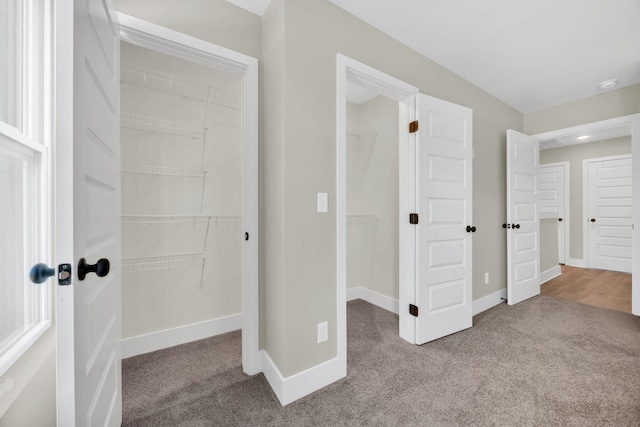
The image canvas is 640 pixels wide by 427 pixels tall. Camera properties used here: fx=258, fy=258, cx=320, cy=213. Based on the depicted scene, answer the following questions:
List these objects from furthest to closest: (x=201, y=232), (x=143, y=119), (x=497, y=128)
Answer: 1. (x=497, y=128)
2. (x=201, y=232)
3. (x=143, y=119)

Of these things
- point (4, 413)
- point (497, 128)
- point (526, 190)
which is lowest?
point (4, 413)

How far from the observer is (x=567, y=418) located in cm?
144

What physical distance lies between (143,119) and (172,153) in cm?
32

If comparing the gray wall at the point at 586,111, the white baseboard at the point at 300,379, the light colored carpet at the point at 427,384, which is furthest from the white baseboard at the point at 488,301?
the gray wall at the point at 586,111

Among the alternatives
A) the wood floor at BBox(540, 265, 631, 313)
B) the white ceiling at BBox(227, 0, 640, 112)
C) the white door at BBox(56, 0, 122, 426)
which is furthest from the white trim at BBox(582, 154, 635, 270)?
the white door at BBox(56, 0, 122, 426)

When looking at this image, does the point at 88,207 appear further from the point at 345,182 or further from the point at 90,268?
the point at 345,182

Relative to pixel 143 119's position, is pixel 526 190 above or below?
below

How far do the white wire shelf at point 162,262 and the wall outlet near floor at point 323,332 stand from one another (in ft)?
4.16

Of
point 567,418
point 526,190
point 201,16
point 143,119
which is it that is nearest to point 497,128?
point 526,190

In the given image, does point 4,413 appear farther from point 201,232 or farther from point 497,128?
point 497,128

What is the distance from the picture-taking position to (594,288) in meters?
3.85

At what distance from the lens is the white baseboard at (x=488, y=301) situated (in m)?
2.89

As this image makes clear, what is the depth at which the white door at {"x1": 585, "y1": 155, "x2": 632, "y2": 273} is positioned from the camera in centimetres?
471

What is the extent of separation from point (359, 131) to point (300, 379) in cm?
286
